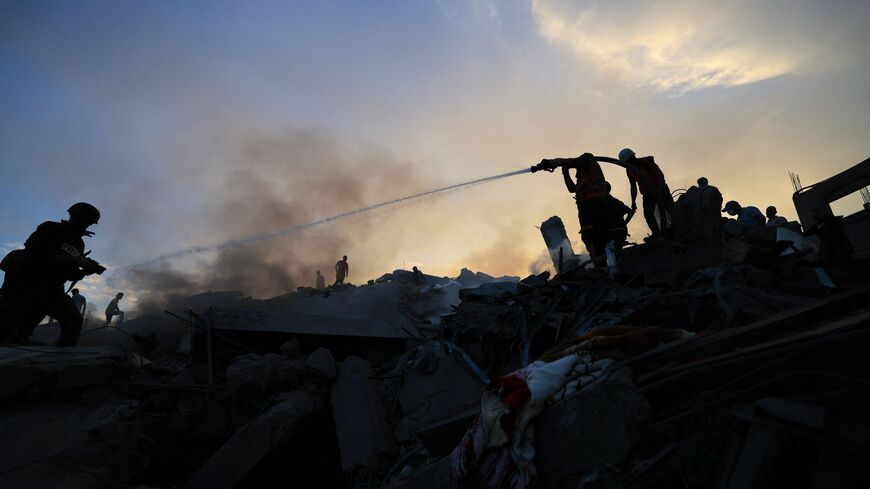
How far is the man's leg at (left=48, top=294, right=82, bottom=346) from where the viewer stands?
15.7ft

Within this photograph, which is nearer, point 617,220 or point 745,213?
point 617,220

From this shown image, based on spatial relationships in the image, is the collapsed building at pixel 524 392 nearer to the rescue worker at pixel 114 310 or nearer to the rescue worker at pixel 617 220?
the rescue worker at pixel 617 220

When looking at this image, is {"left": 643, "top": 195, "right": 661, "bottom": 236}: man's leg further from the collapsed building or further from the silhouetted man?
the silhouetted man

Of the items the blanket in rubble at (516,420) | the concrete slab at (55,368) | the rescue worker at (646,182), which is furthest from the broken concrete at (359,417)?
the rescue worker at (646,182)

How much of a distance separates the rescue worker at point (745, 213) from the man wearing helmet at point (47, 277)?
1076 cm

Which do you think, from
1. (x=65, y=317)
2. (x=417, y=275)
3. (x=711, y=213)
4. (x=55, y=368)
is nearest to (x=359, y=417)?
(x=55, y=368)

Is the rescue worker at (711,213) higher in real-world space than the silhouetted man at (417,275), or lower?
lower

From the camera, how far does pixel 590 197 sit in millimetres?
6273

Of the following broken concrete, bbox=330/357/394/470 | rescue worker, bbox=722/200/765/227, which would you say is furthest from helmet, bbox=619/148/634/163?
broken concrete, bbox=330/357/394/470

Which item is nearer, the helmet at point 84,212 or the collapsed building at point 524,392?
the collapsed building at point 524,392

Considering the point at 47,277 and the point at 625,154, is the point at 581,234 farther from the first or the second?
the point at 47,277

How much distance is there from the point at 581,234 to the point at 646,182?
1.15m

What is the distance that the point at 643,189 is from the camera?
21.6 feet

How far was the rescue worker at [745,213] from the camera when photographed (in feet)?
28.9
